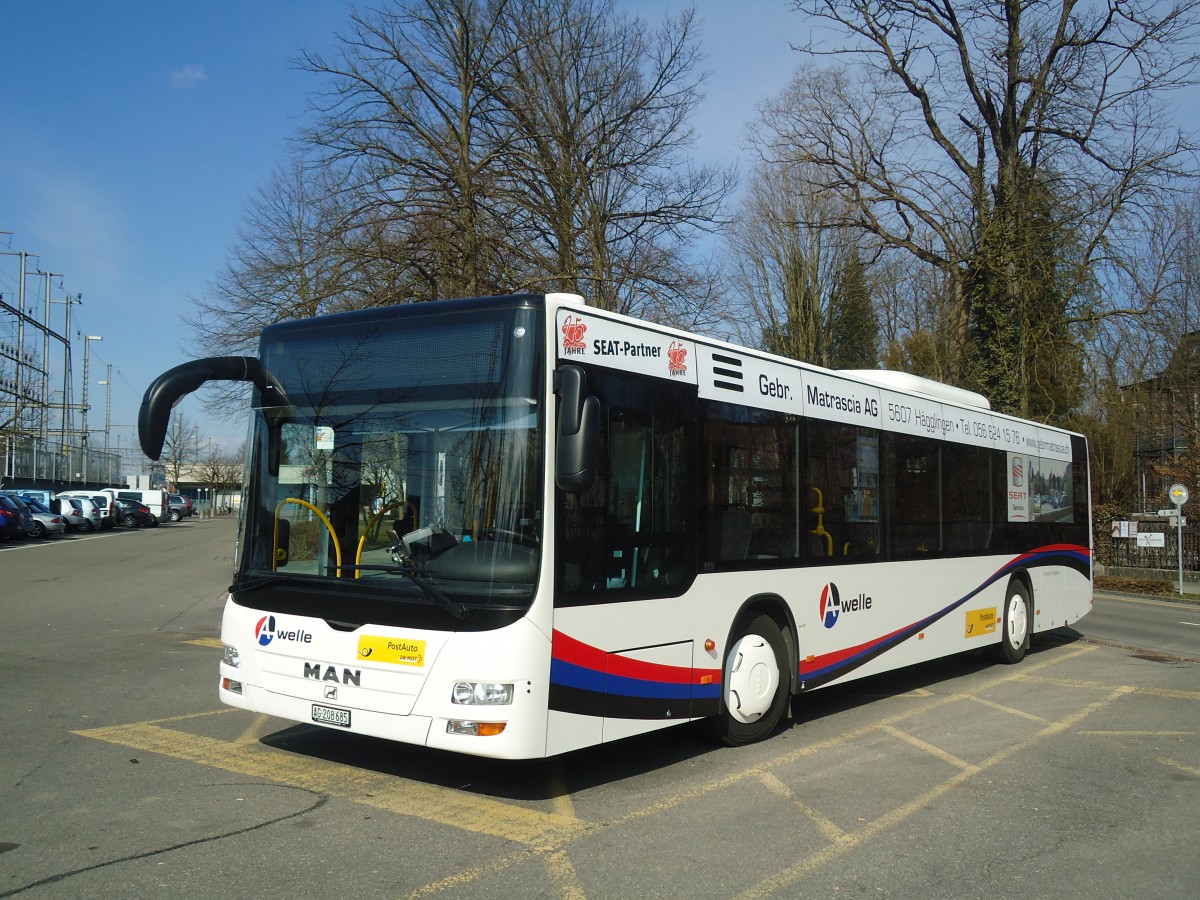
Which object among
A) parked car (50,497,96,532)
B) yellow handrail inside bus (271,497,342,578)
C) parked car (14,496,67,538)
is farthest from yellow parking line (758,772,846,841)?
parked car (50,497,96,532)

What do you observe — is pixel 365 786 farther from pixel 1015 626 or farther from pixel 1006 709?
pixel 1015 626

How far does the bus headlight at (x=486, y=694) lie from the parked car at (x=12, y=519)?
37.1 meters

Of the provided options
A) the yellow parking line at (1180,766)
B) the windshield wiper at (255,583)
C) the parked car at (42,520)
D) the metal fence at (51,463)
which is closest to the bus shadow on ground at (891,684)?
the yellow parking line at (1180,766)

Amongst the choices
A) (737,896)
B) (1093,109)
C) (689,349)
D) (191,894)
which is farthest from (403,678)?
(1093,109)

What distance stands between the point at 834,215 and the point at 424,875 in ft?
85.3

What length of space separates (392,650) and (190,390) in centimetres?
200

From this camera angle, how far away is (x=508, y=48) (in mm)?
19484

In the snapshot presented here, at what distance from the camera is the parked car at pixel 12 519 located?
36781 millimetres

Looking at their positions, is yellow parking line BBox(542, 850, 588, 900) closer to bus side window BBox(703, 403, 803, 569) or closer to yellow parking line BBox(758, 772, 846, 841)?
yellow parking line BBox(758, 772, 846, 841)

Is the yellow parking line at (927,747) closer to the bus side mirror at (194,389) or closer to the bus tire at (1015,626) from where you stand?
the bus tire at (1015,626)

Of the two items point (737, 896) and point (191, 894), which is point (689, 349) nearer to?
point (737, 896)

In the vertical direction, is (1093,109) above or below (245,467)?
above

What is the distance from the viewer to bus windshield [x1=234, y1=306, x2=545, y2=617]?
5.87 metres

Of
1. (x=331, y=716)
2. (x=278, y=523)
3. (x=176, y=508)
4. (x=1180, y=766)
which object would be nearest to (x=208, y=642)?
(x=278, y=523)
